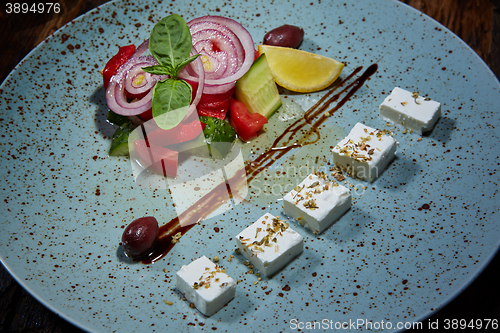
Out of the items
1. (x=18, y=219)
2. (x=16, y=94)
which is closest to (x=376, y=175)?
(x=18, y=219)

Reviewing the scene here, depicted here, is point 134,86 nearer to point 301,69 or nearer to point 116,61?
point 116,61

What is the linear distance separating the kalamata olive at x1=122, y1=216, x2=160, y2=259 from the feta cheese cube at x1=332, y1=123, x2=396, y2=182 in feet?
3.89

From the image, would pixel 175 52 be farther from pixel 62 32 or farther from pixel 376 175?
pixel 376 175

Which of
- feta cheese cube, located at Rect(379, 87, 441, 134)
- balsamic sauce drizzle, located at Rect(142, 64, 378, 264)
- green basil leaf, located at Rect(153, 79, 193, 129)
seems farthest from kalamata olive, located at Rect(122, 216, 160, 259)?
feta cheese cube, located at Rect(379, 87, 441, 134)

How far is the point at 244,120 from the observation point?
3.15 meters

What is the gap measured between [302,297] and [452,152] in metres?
1.37

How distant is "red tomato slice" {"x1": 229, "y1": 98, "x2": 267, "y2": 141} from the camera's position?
313 centimetres

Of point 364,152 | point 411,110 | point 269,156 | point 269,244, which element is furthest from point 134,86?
point 411,110

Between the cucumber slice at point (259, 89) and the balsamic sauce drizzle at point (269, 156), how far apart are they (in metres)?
0.22

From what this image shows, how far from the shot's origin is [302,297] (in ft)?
7.91

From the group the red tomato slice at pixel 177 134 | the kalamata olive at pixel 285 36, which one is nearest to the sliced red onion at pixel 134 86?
the red tomato slice at pixel 177 134

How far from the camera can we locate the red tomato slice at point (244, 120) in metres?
3.13

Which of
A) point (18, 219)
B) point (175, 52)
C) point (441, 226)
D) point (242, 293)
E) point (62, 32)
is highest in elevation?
point (62, 32)

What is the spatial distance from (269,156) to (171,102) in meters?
0.72
